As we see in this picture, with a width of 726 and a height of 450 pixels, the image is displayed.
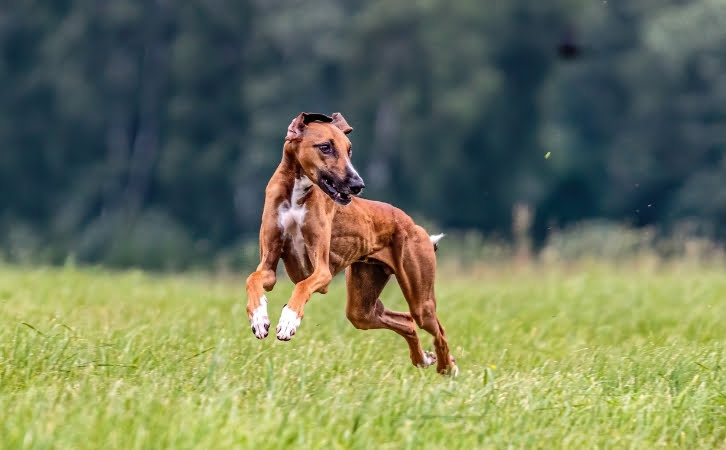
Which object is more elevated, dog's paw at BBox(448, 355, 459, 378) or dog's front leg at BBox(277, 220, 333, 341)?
dog's front leg at BBox(277, 220, 333, 341)

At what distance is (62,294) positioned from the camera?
10.6 meters

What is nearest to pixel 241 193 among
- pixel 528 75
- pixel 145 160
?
pixel 145 160

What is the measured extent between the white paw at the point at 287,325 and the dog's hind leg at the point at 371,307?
1.43 meters

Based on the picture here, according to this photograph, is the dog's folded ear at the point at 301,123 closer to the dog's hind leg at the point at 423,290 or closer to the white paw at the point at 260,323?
the white paw at the point at 260,323

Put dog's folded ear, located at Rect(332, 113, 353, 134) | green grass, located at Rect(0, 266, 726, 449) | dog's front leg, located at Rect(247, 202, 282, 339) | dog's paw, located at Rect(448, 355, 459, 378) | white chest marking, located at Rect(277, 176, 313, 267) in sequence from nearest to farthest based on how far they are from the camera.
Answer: green grass, located at Rect(0, 266, 726, 449) → dog's front leg, located at Rect(247, 202, 282, 339) → white chest marking, located at Rect(277, 176, 313, 267) → dog's folded ear, located at Rect(332, 113, 353, 134) → dog's paw, located at Rect(448, 355, 459, 378)

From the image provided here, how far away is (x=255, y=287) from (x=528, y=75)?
2937 centimetres

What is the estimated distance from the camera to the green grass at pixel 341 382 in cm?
448

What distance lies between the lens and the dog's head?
6309 millimetres

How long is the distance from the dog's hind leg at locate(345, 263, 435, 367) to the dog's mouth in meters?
1.17

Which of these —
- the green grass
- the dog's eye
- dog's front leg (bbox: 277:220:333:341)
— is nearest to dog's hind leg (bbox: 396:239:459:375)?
the green grass

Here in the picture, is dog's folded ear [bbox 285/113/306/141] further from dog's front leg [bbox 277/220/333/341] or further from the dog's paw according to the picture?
the dog's paw

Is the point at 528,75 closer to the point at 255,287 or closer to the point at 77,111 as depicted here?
the point at 77,111

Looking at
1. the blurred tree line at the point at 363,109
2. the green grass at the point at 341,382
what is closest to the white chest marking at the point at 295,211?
the green grass at the point at 341,382

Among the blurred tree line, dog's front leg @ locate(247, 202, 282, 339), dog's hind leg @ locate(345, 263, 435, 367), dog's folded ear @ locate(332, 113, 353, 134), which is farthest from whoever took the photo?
the blurred tree line
